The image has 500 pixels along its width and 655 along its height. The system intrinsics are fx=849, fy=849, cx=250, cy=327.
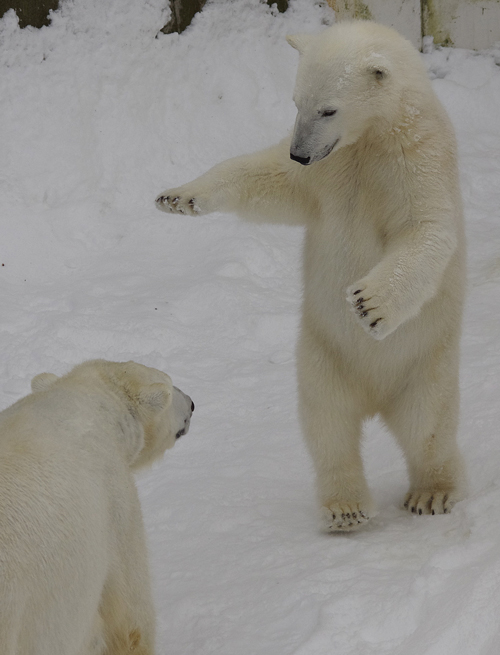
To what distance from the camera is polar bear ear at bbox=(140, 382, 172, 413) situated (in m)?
2.73

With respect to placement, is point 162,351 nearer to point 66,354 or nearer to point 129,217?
point 66,354

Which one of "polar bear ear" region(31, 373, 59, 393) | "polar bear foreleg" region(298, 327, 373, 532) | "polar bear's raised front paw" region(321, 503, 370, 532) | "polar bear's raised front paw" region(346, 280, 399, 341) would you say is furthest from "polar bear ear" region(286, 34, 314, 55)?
"polar bear's raised front paw" region(321, 503, 370, 532)

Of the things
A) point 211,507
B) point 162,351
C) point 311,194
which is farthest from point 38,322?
point 311,194

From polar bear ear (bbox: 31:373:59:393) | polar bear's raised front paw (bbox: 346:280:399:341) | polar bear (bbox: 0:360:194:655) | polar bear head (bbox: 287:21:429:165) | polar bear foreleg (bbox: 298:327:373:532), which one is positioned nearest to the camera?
polar bear (bbox: 0:360:194:655)

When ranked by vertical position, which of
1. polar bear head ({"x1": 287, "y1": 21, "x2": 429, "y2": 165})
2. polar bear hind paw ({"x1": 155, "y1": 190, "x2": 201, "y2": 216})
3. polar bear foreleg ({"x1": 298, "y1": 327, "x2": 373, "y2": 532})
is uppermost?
polar bear head ({"x1": 287, "y1": 21, "x2": 429, "y2": 165})

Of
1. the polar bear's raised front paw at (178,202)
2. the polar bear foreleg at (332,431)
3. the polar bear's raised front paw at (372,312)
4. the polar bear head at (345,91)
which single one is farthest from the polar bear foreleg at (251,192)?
the polar bear's raised front paw at (372,312)

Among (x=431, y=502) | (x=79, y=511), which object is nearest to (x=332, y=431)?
(x=431, y=502)

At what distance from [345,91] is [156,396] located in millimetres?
1413

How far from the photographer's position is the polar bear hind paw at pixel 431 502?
362 cm

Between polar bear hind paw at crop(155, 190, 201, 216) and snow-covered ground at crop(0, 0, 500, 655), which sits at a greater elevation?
polar bear hind paw at crop(155, 190, 201, 216)

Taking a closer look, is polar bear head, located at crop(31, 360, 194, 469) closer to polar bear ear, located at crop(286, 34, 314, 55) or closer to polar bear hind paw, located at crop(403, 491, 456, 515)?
polar bear hind paw, located at crop(403, 491, 456, 515)

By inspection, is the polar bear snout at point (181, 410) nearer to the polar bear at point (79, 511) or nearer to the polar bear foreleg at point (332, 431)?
the polar bear at point (79, 511)

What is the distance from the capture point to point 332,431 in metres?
3.63

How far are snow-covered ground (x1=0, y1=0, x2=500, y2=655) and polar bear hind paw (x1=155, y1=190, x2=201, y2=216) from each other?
1346mm
